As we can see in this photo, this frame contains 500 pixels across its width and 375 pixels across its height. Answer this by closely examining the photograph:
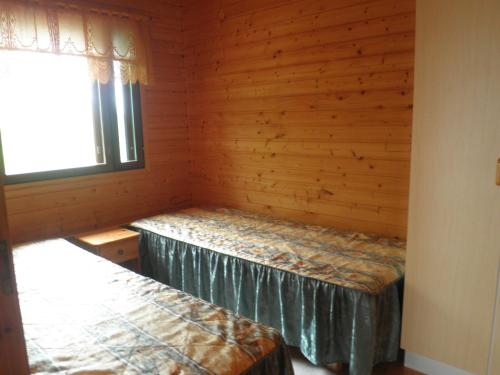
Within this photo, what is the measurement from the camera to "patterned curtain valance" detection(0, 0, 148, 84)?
2.60 meters

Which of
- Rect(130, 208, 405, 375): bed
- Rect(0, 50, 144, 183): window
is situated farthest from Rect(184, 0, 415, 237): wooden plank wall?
Rect(0, 50, 144, 183): window

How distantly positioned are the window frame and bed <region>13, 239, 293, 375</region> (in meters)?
1.27

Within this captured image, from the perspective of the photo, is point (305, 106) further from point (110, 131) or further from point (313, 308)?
point (110, 131)

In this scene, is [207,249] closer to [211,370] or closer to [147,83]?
[211,370]

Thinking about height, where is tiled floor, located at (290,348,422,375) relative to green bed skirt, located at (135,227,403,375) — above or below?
below

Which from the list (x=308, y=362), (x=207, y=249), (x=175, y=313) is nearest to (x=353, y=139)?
(x=207, y=249)

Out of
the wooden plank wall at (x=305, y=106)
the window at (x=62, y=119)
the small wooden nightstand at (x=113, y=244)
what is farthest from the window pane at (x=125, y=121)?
the small wooden nightstand at (x=113, y=244)

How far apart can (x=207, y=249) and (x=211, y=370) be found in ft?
4.45

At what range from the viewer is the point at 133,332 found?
1488mm

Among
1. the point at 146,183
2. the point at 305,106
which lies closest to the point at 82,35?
the point at 146,183

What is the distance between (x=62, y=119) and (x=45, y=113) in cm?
13

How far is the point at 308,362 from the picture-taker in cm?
220

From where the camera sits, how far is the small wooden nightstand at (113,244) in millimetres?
2818

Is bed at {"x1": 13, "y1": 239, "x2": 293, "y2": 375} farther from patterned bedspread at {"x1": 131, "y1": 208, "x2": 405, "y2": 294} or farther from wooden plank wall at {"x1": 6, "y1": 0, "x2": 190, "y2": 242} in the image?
wooden plank wall at {"x1": 6, "y1": 0, "x2": 190, "y2": 242}
